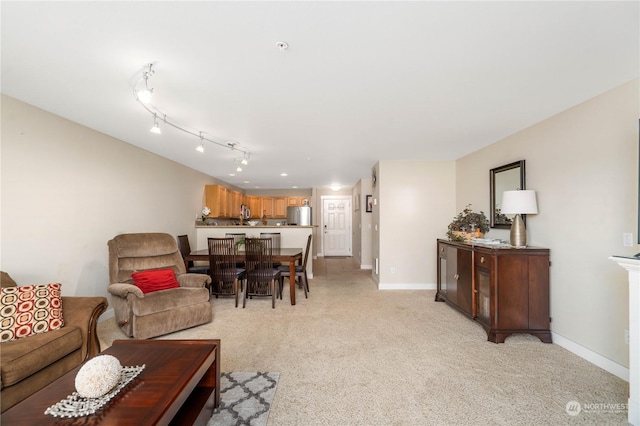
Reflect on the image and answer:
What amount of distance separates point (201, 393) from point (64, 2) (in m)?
2.29

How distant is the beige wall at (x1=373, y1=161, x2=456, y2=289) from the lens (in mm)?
4902

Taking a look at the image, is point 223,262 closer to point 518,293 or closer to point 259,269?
point 259,269

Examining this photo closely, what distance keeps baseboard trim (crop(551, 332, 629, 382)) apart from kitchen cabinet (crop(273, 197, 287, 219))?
7.17 metres

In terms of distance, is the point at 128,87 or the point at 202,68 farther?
the point at 128,87

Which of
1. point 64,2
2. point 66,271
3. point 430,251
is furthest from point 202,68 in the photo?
point 430,251

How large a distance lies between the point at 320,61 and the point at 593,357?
338 centimetres

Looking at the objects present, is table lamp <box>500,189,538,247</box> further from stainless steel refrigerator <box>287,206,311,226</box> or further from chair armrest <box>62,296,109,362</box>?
stainless steel refrigerator <box>287,206,311,226</box>

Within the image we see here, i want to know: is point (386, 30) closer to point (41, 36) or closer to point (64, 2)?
point (64, 2)

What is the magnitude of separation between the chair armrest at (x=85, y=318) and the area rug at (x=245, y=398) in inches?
41.4

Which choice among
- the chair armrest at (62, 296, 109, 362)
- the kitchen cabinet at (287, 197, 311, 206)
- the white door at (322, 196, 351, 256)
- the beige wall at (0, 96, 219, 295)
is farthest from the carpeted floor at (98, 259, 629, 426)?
the kitchen cabinet at (287, 197, 311, 206)

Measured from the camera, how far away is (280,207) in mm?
8898

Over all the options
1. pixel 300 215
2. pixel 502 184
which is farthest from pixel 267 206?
pixel 502 184

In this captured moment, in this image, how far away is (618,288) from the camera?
88.0 inches

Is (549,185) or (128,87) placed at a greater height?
(128,87)
